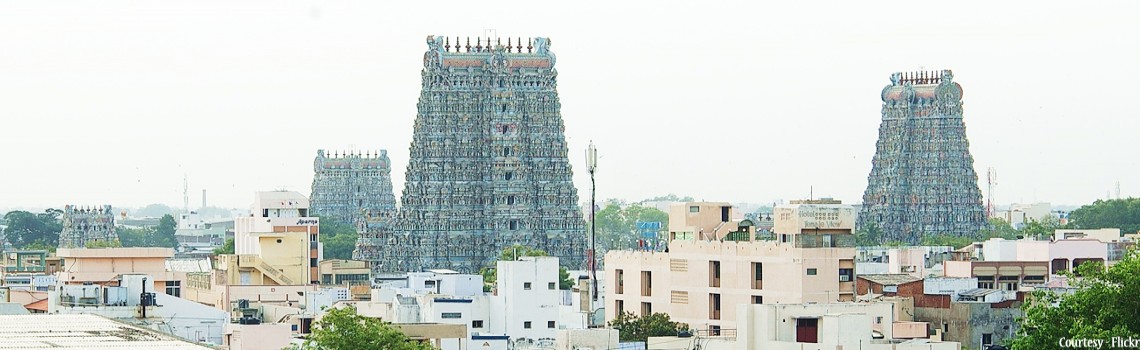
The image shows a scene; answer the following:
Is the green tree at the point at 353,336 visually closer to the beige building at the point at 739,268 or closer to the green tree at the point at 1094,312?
the green tree at the point at 1094,312

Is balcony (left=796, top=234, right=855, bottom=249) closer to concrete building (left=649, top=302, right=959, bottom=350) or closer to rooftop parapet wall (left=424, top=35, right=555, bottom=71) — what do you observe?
concrete building (left=649, top=302, right=959, bottom=350)

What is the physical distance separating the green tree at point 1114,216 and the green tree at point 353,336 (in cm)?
12303

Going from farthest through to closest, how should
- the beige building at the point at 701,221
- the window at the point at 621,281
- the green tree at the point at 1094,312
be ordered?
1. the window at the point at 621,281
2. the beige building at the point at 701,221
3. the green tree at the point at 1094,312

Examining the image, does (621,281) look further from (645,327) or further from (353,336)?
(353,336)

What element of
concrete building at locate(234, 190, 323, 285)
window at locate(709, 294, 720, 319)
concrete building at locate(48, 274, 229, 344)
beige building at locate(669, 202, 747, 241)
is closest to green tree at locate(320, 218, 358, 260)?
concrete building at locate(234, 190, 323, 285)

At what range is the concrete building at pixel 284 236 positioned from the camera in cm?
10894

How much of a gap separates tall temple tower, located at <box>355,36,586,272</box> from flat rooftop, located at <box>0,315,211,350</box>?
105 meters

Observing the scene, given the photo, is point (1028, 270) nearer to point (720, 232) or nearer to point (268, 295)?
point (720, 232)

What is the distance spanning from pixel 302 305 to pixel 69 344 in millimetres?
42141

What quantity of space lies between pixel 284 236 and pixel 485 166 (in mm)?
50352

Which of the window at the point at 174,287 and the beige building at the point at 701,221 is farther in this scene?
the window at the point at 174,287

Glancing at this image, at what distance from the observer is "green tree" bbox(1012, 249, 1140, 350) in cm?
5175

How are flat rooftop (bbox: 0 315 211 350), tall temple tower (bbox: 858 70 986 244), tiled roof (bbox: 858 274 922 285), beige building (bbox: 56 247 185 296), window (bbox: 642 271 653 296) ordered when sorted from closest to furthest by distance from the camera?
flat rooftop (bbox: 0 315 211 350) → window (bbox: 642 271 653 296) → tiled roof (bbox: 858 274 922 285) → beige building (bbox: 56 247 185 296) → tall temple tower (bbox: 858 70 986 244)

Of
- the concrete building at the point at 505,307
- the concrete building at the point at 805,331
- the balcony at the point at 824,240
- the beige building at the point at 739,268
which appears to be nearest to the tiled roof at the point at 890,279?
the beige building at the point at 739,268
